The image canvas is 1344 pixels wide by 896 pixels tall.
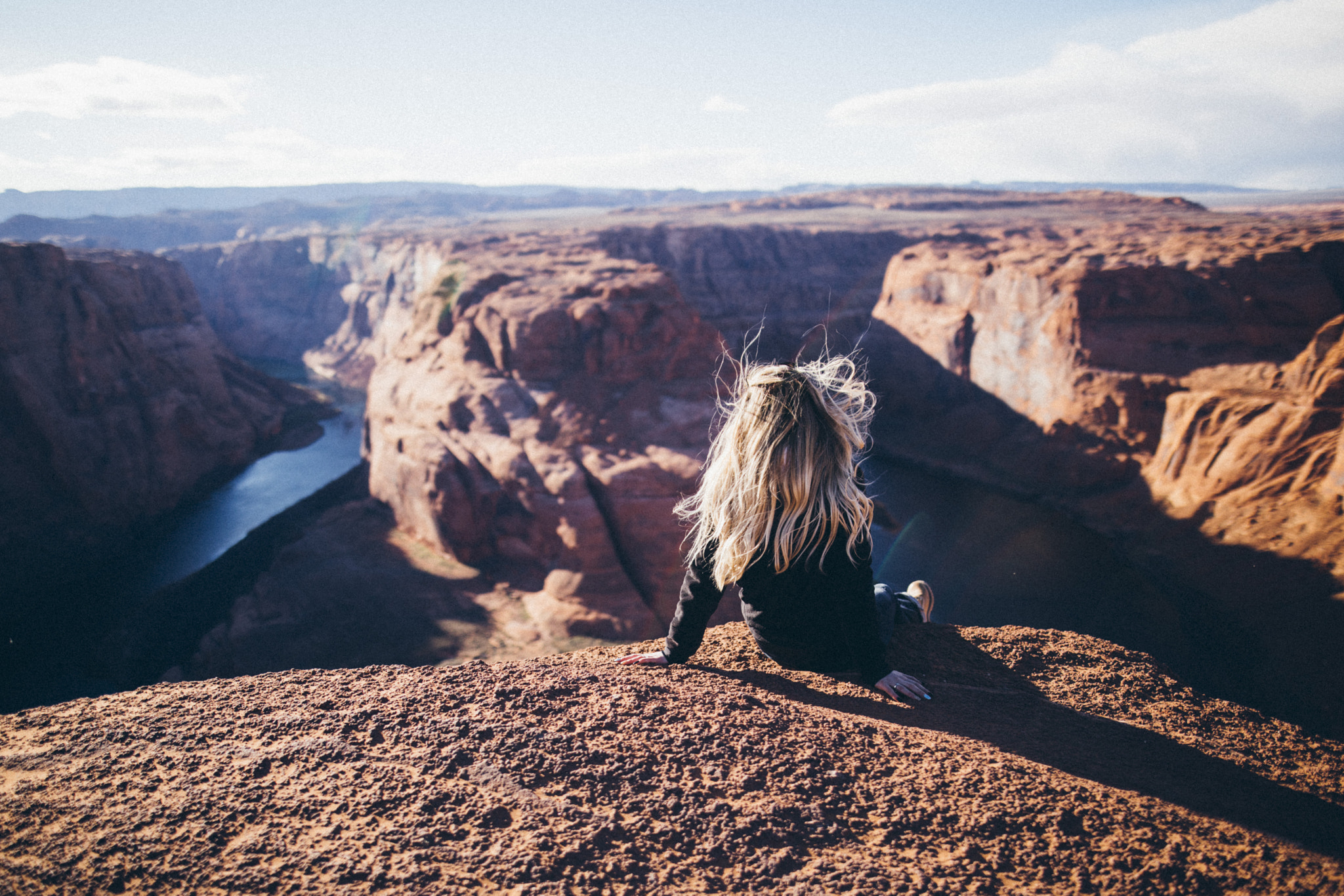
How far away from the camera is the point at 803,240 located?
58.3 meters

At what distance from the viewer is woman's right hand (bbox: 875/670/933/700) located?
3496 mm

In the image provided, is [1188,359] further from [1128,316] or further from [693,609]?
[693,609]

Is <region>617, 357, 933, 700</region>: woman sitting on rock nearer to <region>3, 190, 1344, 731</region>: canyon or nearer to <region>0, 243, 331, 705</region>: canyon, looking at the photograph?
<region>3, 190, 1344, 731</region>: canyon

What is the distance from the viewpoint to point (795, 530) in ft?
10.7

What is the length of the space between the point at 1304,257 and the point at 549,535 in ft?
85.8

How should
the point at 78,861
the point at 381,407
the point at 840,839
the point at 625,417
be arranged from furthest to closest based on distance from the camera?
1. the point at 381,407
2. the point at 625,417
3. the point at 840,839
4. the point at 78,861

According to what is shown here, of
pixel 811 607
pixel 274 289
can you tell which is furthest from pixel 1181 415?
pixel 274 289

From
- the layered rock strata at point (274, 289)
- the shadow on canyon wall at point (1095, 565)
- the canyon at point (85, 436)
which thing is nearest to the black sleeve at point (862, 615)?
the shadow on canyon wall at point (1095, 565)

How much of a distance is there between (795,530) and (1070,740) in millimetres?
1680

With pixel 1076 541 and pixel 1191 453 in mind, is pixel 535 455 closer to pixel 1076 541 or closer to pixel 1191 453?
pixel 1076 541

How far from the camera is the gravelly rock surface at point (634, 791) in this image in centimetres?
215

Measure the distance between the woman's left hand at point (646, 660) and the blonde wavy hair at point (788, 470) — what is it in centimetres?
82

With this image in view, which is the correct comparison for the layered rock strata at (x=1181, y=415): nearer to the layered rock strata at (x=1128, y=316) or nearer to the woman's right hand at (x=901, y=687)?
the layered rock strata at (x=1128, y=316)

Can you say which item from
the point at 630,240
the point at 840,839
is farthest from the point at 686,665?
the point at 630,240
